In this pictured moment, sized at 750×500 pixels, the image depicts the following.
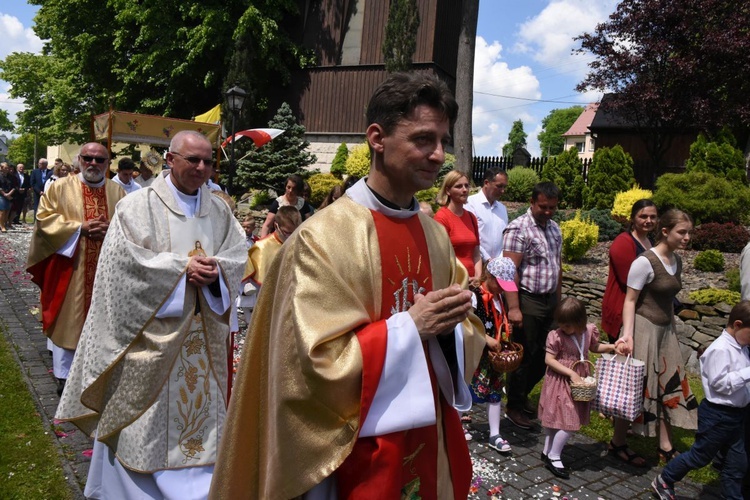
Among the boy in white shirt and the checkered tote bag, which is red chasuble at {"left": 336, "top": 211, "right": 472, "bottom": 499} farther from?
the checkered tote bag

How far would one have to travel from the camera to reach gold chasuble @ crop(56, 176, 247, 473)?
11.6 ft

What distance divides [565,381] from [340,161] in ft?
55.9

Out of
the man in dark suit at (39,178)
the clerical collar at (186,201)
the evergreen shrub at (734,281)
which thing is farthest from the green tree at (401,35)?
the clerical collar at (186,201)

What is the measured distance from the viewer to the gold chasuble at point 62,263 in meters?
5.44

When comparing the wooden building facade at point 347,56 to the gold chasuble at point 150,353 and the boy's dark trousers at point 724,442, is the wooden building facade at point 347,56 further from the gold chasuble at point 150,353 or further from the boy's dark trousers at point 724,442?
the gold chasuble at point 150,353

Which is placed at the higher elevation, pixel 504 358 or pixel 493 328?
pixel 493 328

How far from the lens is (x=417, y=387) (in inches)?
78.0

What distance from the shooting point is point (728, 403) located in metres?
4.07

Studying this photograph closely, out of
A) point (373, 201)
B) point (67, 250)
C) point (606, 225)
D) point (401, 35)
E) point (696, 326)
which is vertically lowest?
point (696, 326)

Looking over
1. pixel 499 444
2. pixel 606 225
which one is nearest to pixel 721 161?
pixel 606 225

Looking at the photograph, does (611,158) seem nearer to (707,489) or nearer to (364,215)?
(707,489)

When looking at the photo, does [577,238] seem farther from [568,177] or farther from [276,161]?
[276,161]

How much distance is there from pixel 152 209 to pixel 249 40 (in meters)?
20.9

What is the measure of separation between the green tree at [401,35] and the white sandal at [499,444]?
16.5m
